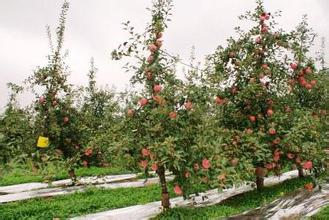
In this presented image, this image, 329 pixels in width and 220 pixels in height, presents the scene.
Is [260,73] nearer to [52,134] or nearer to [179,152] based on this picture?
[179,152]

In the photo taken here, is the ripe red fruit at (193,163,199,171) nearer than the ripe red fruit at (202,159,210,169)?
No

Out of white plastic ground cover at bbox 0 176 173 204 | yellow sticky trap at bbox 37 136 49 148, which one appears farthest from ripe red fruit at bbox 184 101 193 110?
yellow sticky trap at bbox 37 136 49 148

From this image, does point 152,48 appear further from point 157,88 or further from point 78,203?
point 78,203

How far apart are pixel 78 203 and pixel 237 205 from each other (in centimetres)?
518

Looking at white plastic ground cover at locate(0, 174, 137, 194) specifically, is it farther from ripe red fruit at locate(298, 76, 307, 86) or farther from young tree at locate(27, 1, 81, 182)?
ripe red fruit at locate(298, 76, 307, 86)

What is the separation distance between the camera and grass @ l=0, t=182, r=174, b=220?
1423cm

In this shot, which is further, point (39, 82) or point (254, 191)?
point (39, 82)

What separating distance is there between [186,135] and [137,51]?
261 centimetres

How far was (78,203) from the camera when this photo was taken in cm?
1555

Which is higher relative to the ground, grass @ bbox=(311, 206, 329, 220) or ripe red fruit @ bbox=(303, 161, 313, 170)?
ripe red fruit @ bbox=(303, 161, 313, 170)

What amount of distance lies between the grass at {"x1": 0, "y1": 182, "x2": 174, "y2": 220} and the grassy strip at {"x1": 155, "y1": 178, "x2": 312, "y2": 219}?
2.74m

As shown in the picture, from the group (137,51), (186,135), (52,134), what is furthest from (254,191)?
(52,134)

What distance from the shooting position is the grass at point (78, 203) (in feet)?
46.7

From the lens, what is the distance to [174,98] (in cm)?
1191
